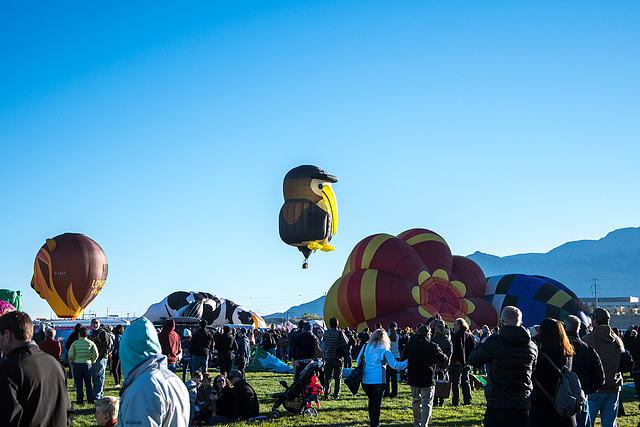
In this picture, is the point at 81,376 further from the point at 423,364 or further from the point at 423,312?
the point at 423,312

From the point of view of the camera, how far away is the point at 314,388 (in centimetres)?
1048

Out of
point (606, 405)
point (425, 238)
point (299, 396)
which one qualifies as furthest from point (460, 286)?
point (606, 405)

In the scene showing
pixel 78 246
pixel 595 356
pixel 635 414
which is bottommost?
pixel 635 414

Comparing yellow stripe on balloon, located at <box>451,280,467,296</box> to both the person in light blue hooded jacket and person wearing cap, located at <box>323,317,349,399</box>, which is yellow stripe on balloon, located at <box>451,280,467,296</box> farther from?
the person in light blue hooded jacket

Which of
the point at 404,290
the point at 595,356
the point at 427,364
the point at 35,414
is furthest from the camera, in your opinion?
the point at 404,290

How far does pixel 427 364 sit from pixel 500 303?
22.1m

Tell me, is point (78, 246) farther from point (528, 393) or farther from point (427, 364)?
point (528, 393)

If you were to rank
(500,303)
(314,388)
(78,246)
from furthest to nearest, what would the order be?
(78,246) → (500,303) → (314,388)

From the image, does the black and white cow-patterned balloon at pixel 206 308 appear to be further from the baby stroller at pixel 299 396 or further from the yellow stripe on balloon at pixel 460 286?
the baby stroller at pixel 299 396

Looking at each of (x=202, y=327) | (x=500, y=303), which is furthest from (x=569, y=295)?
(x=202, y=327)

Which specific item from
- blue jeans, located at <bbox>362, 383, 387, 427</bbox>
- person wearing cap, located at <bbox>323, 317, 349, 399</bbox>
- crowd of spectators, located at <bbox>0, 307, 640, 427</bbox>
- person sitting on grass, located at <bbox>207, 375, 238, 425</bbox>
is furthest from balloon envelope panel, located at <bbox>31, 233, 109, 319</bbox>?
blue jeans, located at <bbox>362, 383, 387, 427</bbox>

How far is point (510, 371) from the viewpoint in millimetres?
5707

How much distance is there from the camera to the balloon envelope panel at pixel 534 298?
2884 cm

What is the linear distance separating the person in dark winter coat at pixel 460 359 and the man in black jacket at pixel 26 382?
8.32 meters
